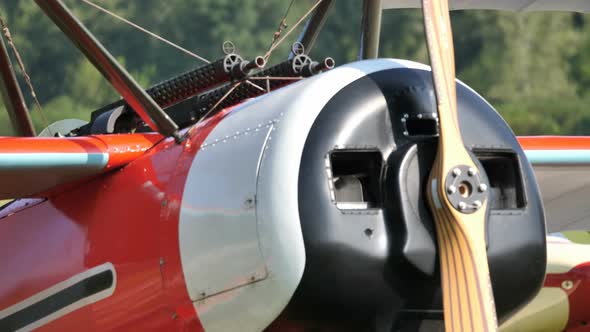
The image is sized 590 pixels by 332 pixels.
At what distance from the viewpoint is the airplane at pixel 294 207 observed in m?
4.46

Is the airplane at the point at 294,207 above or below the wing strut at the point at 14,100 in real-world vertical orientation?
below

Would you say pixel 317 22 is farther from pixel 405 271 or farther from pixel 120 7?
pixel 120 7

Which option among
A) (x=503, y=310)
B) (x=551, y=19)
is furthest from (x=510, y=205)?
(x=551, y=19)

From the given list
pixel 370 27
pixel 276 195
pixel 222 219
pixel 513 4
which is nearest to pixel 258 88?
pixel 222 219

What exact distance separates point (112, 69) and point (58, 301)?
3.90 feet

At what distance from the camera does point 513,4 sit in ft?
28.0

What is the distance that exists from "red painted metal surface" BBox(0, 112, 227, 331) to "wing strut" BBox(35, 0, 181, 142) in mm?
116

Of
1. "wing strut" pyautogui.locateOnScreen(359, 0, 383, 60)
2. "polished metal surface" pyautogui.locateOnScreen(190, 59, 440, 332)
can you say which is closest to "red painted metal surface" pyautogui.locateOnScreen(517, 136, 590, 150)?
"wing strut" pyautogui.locateOnScreen(359, 0, 383, 60)

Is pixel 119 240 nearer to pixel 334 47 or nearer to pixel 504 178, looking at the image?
pixel 504 178

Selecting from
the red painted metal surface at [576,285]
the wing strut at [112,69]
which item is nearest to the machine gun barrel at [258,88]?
the wing strut at [112,69]

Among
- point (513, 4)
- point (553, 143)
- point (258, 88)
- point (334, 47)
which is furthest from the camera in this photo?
point (334, 47)

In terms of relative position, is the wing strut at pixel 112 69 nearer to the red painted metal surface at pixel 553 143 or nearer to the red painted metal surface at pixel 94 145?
the red painted metal surface at pixel 94 145

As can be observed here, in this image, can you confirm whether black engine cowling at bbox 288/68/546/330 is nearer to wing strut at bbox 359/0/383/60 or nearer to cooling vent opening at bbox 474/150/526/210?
cooling vent opening at bbox 474/150/526/210

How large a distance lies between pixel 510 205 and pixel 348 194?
0.71 meters
